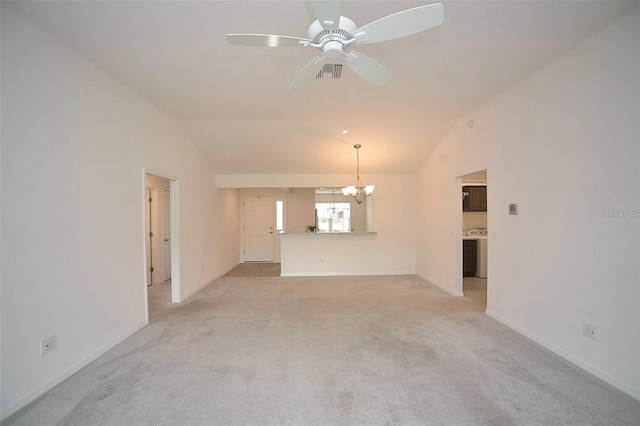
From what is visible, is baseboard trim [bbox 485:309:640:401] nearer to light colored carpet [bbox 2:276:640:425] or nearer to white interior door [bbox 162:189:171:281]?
light colored carpet [bbox 2:276:640:425]

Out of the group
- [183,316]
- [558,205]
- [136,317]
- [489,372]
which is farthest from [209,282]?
[558,205]

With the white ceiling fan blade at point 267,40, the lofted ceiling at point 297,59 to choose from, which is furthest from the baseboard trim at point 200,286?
the white ceiling fan blade at point 267,40

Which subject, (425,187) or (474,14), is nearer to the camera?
(474,14)

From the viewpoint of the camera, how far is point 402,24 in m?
1.54

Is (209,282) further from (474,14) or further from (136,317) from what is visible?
(474,14)


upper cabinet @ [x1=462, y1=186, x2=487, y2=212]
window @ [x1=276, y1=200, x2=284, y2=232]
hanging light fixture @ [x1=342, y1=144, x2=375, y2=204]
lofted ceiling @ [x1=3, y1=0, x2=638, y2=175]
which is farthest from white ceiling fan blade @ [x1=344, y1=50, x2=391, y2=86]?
window @ [x1=276, y1=200, x2=284, y2=232]

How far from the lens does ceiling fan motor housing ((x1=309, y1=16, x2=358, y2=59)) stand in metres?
1.61

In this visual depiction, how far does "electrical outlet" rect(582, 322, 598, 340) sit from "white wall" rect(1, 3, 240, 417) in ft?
14.3

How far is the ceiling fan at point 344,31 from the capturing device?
1.44 metres

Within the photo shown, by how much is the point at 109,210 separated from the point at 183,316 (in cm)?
167

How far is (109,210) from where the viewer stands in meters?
2.88

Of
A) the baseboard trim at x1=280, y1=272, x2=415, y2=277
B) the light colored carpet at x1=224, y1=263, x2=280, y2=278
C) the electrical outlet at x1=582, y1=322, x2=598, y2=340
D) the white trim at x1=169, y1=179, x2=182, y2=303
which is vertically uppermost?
the white trim at x1=169, y1=179, x2=182, y2=303

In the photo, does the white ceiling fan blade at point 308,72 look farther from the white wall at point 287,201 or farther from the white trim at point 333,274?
the white wall at point 287,201

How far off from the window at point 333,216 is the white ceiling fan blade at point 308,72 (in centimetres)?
667
